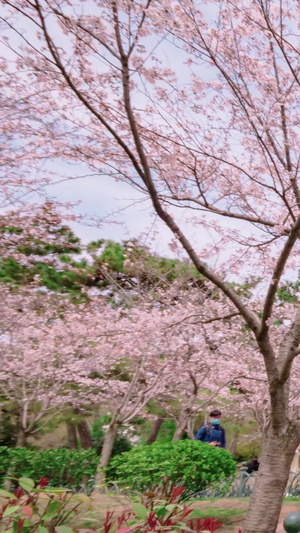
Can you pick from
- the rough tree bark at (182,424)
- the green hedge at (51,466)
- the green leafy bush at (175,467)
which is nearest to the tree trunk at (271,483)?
the green leafy bush at (175,467)

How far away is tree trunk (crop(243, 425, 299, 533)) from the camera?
17.6ft

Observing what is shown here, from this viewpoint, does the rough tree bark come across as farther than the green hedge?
Yes

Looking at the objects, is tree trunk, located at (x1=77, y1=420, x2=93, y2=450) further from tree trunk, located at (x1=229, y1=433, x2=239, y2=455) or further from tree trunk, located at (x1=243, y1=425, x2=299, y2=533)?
tree trunk, located at (x1=243, y1=425, x2=299, y2=533)

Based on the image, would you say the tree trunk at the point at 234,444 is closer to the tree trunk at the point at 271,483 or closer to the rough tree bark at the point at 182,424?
the rough tree bark at the point at 182,424

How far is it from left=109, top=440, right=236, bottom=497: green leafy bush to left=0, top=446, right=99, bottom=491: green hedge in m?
1.34

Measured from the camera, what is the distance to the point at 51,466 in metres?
7.95

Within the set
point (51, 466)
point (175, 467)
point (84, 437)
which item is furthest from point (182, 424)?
point (175, 467)

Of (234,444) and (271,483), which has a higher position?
(234,444)

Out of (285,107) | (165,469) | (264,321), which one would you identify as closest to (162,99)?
(285,107)

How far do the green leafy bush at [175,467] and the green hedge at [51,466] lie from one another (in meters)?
1.34

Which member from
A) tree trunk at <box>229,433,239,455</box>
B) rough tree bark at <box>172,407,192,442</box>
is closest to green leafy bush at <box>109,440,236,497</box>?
rough tree bark at <box>172,407,192,442</box>

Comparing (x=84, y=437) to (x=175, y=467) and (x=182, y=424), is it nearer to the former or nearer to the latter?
(x=182, y=424)

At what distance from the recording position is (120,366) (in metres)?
14.3

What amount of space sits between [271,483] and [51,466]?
3.75 meters
